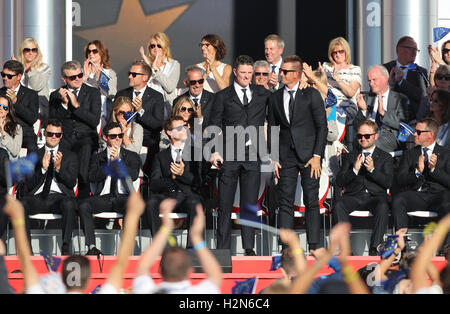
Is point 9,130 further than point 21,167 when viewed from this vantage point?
Yes

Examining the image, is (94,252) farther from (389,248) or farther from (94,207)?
(389,248)

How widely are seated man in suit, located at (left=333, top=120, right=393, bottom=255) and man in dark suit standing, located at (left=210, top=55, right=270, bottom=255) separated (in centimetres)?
93

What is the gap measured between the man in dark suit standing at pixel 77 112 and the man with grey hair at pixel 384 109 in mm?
2919

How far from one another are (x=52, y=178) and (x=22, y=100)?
3.39 feet

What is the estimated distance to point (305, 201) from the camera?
1033cm

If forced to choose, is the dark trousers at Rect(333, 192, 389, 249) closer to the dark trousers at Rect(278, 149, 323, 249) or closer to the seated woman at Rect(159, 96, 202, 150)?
the dark trousers at Rect(278, 149, 323, 249)

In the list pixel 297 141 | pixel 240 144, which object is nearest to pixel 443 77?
pixel 297 141

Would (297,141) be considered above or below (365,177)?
above

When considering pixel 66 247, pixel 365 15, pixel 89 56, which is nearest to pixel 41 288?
pixel 66 247

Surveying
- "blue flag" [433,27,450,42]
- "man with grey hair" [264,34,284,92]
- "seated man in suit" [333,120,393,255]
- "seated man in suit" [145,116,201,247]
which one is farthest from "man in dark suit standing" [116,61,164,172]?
"blue flag" [433,27,450,42]

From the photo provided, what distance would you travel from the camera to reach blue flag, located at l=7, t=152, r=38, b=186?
10.3 m

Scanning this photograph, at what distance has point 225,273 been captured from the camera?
9523mm
